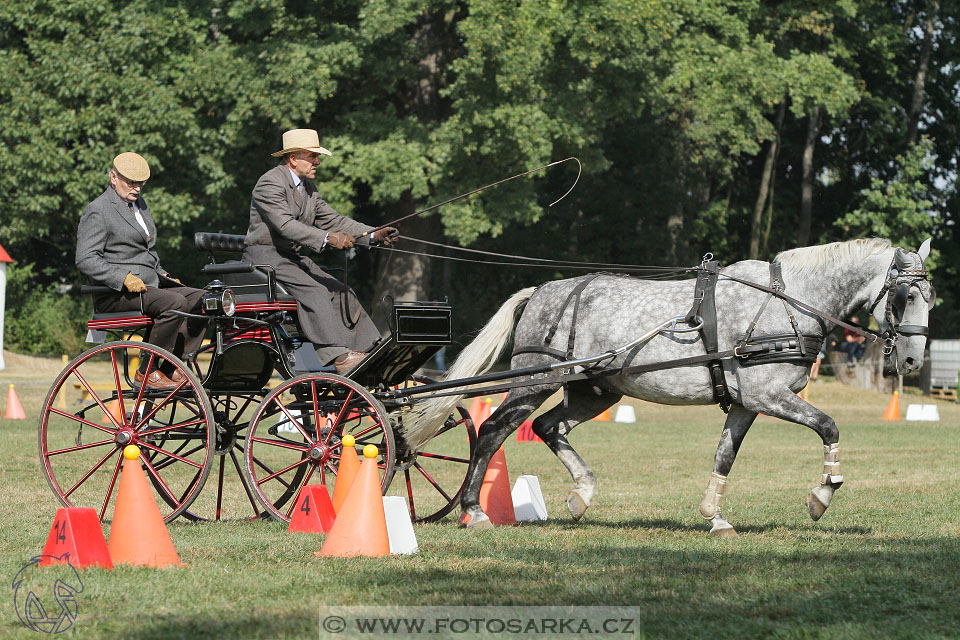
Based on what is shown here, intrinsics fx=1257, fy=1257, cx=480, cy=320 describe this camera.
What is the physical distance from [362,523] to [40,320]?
28.3 m

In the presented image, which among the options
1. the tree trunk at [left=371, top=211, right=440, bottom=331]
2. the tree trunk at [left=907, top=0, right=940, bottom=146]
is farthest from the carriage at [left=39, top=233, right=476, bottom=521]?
the tree trunk at [left=907, top=0, right=940, bottom=146]

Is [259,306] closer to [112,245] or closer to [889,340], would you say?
[112,245]

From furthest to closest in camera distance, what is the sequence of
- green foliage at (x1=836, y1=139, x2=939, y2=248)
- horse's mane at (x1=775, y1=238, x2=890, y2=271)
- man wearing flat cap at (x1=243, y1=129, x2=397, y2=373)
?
green foliage at (x1=836, y1=139, x2=939, y2=248) < man wearing flat cap at (x1=243, y1=129, x2=397, y2=373) < horse's mane at (x1=775, y1=238, x2=890, y2=271)

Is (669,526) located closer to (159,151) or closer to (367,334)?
(367,334)

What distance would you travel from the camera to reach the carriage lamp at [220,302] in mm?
8195

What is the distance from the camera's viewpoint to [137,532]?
6500mm

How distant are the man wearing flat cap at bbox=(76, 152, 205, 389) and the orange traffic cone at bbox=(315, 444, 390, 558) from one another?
221cm

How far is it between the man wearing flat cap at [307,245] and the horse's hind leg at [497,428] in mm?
1026

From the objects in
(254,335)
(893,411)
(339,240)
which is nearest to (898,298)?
(339,240)

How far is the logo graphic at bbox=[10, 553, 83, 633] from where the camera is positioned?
5.14 meters

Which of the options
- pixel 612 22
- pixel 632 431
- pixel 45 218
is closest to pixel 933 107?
pixel 612 22

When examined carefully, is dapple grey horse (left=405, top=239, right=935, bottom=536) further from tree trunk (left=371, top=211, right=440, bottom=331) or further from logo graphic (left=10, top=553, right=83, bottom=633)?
tree trunk (left=371, top=211, right=440, bottom=331)

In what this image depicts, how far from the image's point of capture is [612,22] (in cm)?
2338

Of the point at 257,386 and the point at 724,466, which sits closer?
the point at 724,466
